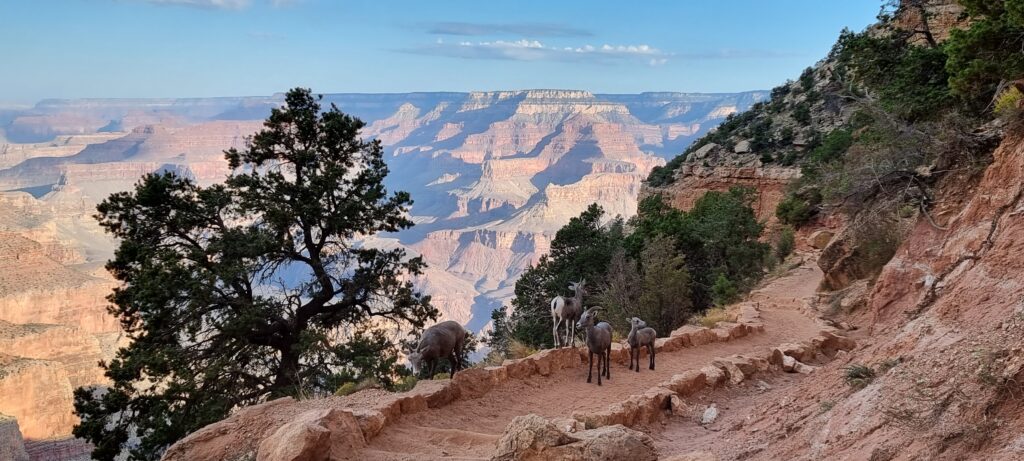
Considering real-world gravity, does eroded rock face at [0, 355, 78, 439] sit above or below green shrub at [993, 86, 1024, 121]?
below

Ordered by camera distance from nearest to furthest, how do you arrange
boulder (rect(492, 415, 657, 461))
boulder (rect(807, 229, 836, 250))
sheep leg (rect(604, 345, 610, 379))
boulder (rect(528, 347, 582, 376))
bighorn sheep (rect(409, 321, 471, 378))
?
boulder (rect(492, 415, 657, 461))
bighorn sheep (rect(409, 321, 471, 378))
boulder (rect(528, 347, 582, 376))
sheep leg (rect(604, 345, 610, 379))
boulder (rect(807, 229, 836, 250))

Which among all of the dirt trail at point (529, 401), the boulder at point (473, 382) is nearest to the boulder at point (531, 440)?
the dirt trail at point (529, 401)

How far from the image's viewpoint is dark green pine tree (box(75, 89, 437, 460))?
1644 cm

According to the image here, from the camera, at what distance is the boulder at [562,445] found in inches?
249

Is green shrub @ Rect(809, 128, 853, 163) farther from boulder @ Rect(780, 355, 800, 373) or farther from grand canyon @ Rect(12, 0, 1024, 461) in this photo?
boulder @ Rect(780, 355, 800, 373)

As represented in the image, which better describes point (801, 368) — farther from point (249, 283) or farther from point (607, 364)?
point (249, 283)

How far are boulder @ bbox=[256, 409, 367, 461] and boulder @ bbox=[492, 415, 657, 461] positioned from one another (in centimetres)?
211

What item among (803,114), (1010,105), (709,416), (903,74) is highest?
(903,74)

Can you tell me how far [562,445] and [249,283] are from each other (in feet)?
46.6

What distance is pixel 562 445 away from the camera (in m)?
6.44

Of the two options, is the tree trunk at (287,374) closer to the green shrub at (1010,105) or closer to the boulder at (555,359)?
the boulder at (555,359)

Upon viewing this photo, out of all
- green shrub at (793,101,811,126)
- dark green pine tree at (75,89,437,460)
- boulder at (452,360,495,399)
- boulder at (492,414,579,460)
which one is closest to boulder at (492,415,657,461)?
boulder at (492,414,579,460)

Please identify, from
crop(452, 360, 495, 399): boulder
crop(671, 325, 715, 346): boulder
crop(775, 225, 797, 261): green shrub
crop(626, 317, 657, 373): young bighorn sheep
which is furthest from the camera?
crop(775, 225, 797, 261): green shrub

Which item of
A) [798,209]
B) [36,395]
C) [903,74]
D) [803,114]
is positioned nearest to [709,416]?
[903,74]
